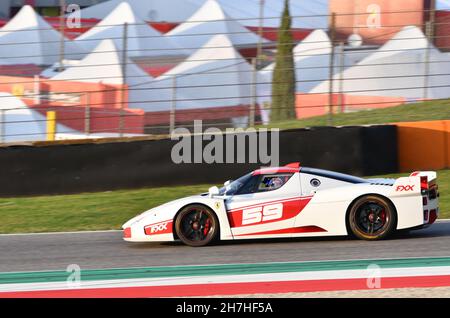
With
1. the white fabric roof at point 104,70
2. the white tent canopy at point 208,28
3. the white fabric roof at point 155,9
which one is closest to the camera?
the white fabric roof at point 104,70

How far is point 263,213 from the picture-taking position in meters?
8.47

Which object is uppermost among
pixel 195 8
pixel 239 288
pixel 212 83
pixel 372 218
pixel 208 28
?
pixel 195 8

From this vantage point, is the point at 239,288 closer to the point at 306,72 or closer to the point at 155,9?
the point at 306,72

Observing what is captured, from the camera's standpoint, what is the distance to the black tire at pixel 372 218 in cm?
829

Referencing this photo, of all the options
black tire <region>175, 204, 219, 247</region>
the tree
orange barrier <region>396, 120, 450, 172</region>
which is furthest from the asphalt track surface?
the tree

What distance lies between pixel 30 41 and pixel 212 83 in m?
7.91

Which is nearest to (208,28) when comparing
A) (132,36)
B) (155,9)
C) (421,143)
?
(132,36)

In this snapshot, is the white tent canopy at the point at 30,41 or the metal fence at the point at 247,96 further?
the white tent canopy at the point at 30,41

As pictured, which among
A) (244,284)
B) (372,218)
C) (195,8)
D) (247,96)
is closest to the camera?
(244,284)

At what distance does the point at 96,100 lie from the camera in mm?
16047

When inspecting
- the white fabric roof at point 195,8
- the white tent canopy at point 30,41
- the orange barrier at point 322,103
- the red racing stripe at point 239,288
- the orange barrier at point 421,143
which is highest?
the white fabric roof at point 195,8

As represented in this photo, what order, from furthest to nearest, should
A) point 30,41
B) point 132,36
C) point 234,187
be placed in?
point 132,36 → point 30,41 → point 234,187

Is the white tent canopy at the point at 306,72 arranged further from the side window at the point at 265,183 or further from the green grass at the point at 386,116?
the side window at the point at 265,183

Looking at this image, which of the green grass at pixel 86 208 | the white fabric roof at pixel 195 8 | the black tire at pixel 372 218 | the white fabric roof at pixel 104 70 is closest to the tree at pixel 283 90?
the green grass at pixel 86 208
